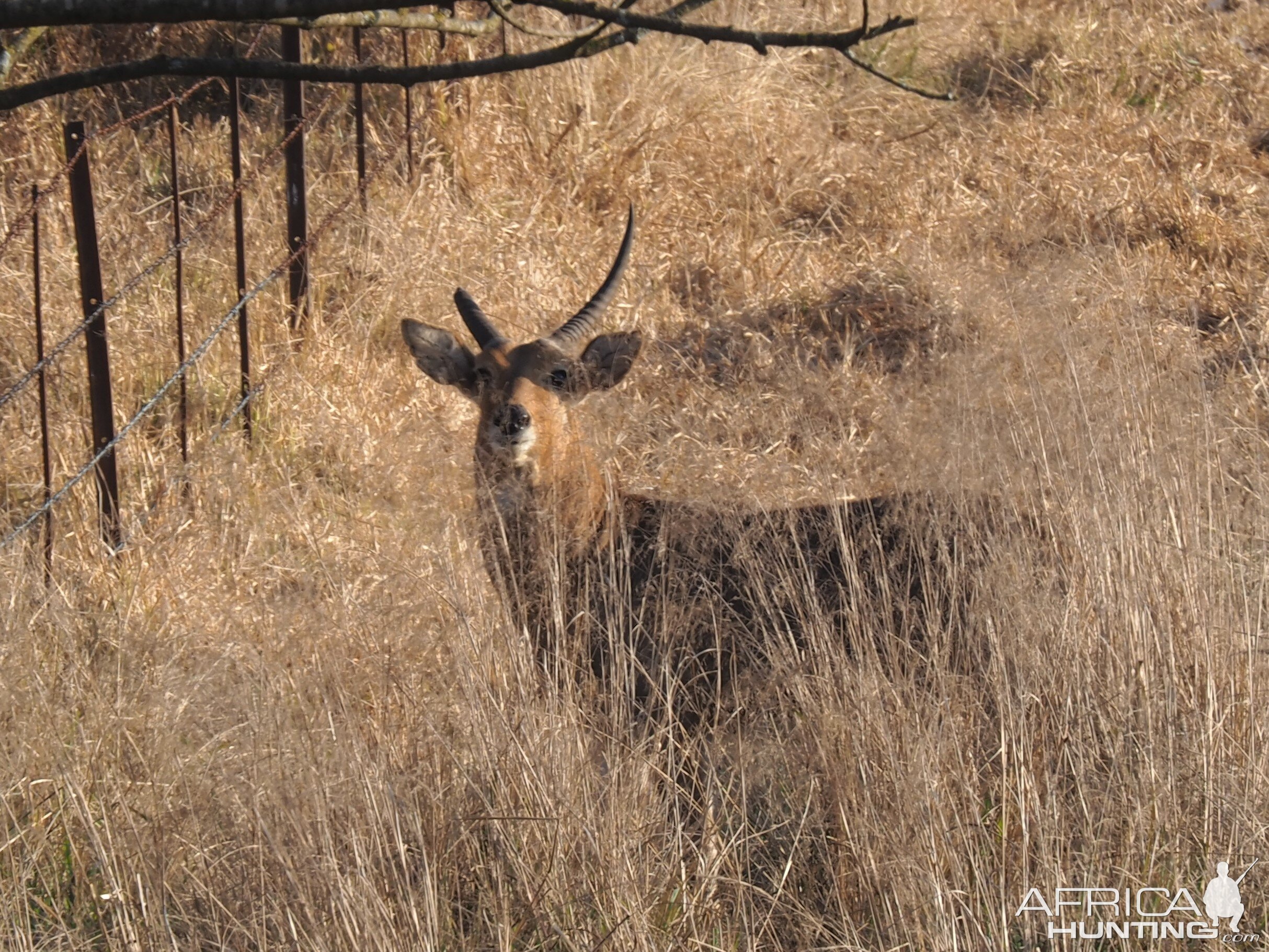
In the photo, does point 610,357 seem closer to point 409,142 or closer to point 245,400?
point 245,400

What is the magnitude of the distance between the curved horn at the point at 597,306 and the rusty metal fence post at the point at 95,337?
156 cm

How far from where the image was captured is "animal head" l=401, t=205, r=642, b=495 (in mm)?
5074

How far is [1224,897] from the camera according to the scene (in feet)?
9.90

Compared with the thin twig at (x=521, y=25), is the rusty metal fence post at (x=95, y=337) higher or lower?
lower

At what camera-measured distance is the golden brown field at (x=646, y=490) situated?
3.09 m

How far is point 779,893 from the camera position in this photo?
3.14 m

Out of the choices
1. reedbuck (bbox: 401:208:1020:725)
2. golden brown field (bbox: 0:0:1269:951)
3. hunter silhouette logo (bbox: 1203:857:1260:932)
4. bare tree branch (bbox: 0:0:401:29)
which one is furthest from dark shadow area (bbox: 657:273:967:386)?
bare tree branch (bbox: 0:0:401:29)

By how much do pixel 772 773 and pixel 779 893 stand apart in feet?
1.80

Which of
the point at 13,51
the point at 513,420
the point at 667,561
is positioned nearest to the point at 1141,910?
the point at 667,561

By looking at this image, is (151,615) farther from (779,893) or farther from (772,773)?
(779,893)

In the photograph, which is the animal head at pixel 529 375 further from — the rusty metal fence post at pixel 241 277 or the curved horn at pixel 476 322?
the rusty metal fence post at pixel 241 277

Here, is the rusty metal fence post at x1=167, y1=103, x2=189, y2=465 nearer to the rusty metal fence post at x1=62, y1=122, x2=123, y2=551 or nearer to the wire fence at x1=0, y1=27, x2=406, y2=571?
the wire fence at x1=0, y1=27, x2=406, y2=571

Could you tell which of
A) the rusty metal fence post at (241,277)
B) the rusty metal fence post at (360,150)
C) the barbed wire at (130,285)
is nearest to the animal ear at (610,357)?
the barbed wire at (130,285)

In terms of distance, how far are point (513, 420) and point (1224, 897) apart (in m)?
2.78
